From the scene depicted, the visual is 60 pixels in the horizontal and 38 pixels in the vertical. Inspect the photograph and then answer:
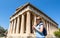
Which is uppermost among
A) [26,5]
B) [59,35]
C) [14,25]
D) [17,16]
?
[26,5]

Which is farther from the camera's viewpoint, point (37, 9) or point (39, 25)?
Answer: point (37, 9)

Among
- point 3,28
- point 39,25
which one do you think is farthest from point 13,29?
point 39,25

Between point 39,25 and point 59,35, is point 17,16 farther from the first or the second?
point 39,25

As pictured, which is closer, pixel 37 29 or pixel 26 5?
pixel 37 29

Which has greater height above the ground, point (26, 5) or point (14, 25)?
point (26, 5)

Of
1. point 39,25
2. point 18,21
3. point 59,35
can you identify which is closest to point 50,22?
point 59,35

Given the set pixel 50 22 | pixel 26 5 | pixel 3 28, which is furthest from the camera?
pixel 3 28

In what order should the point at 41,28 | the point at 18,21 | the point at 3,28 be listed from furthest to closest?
1. the point at 3,28
2. the point at 18,21
3. the point at 41,28

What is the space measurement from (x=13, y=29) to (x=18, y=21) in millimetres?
3690

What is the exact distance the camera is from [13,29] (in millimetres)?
39594

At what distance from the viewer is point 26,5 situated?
113ft

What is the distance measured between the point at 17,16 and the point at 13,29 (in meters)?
4.48

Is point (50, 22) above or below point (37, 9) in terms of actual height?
below

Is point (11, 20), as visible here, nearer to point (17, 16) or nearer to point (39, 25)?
point (17, 16)
